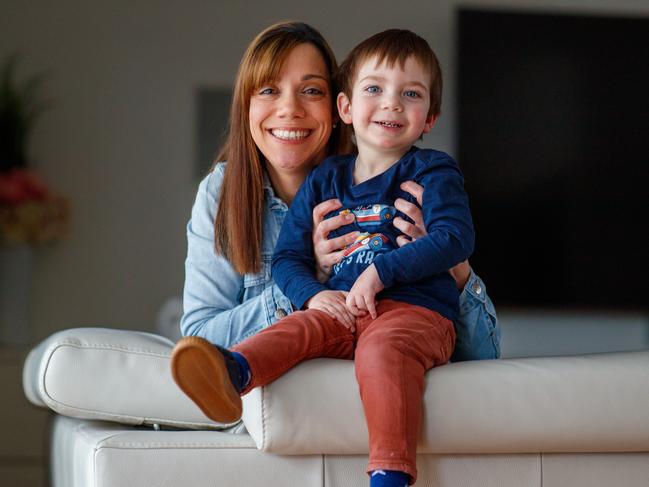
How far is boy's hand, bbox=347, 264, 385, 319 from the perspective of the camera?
162 centimetres

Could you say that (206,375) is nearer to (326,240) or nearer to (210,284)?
(326,240)

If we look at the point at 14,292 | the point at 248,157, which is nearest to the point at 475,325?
the point at 248,157

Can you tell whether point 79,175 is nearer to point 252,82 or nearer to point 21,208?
point 21,208

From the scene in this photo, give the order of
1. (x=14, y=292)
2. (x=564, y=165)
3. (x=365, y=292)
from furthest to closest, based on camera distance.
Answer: (x=564, y=165), (x=14, y=292), (x=365, y=292)

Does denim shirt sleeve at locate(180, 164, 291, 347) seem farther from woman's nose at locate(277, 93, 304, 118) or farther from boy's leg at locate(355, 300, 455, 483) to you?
boy's leg at locate(355, 300, 455, 483)

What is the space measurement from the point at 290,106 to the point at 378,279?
0.56 m

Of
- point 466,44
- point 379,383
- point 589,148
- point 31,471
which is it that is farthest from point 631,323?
point 379,383

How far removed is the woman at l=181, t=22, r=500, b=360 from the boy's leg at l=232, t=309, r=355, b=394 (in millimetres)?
297

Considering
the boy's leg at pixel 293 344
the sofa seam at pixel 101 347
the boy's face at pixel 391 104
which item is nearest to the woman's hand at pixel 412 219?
the boy's face at pixel 391 104

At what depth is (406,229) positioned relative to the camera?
1.74 meters

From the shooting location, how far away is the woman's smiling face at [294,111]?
6.68 ft

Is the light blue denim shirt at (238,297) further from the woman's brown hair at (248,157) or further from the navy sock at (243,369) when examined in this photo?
the navy sock at (243,369)

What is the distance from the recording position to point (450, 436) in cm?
145

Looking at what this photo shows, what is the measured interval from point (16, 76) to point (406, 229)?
3.53m
